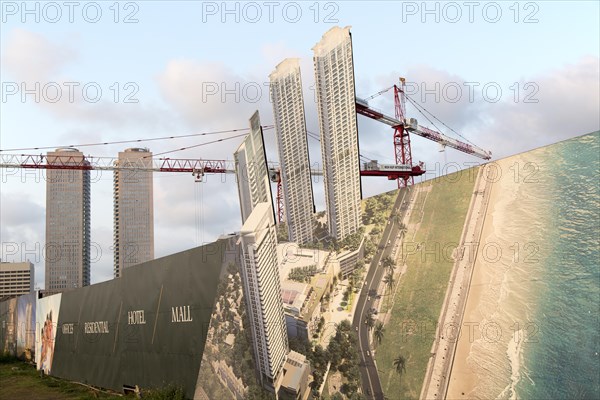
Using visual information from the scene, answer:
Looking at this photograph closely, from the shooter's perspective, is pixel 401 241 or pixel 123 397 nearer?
pixel 401 241

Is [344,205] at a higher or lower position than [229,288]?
higher

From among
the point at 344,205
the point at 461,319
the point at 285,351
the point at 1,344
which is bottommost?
the point at 1,344

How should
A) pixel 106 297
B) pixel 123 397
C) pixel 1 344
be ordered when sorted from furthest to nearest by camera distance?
pixel 1 344 < pixel 106 297 < pixel 123 397

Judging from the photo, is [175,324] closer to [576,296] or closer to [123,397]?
[123,397]

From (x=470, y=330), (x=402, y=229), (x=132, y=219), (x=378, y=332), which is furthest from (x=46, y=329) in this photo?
(x=132, y=219)

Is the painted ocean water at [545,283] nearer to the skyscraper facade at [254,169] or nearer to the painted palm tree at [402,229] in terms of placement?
the painted palm tree at [402,229]

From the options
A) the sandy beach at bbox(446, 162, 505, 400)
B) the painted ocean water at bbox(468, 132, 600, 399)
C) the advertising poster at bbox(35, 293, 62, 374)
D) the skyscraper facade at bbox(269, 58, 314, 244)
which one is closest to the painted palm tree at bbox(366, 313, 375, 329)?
the sandy beach at bbox(446, 162, 505, 400)

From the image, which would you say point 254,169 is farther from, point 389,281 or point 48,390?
point 48,390

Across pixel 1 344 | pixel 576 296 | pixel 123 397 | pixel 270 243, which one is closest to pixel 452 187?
pixel 576 296
